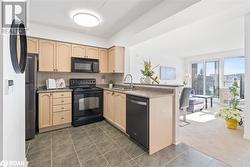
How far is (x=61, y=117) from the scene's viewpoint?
10.0ft

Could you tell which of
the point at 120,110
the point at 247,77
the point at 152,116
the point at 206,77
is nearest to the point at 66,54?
the point at 120,110

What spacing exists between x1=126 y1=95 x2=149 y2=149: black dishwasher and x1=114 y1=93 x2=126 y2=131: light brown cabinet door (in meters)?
0.17

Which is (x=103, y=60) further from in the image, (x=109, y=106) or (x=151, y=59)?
(x=151, y=59)

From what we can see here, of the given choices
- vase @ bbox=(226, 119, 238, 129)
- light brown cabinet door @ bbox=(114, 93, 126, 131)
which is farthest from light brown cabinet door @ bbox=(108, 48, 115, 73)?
vase @ bbox=(226, 119, 238, 129)

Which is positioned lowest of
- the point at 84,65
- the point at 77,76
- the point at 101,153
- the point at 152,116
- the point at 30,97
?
the point at 101,153

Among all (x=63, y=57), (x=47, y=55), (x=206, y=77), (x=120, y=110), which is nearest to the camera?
(x=120, y=110)

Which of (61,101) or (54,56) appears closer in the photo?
(61,101)

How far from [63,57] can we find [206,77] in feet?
22.6

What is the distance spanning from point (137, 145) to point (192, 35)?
356 centimetres

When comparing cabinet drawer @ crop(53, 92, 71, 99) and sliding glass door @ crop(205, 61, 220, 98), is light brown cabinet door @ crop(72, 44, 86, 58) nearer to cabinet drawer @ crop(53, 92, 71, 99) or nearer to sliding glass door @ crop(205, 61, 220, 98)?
cabinet drawer @ crop(53, 92, 71, 99)

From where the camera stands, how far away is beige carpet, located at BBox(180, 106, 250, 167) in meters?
1.90

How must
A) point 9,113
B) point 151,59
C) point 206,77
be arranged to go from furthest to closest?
point 206,77, point 151,59, point 9,113

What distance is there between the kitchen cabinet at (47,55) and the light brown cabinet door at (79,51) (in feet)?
1.63

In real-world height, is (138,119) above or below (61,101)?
below
